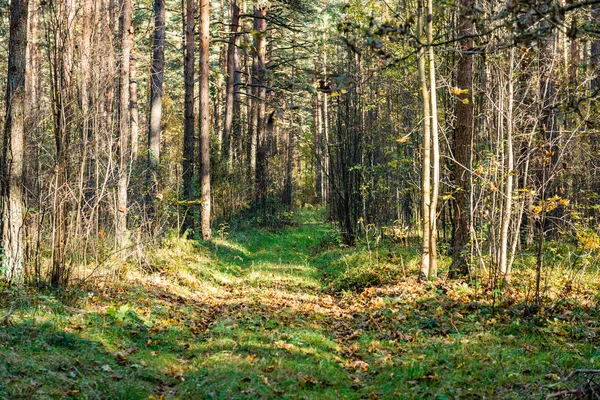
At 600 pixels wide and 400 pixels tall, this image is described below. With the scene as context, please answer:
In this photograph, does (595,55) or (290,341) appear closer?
(595,55)

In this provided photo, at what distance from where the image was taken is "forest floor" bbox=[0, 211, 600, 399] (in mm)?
5145

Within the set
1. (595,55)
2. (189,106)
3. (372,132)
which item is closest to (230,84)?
(189,106)

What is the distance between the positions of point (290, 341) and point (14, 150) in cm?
537

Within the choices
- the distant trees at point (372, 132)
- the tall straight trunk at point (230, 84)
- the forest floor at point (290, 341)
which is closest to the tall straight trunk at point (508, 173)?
the distant trees at point (372, 132)

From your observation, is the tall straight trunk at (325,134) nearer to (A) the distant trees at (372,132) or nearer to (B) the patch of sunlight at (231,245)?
(A) the distant trees at (372,132)

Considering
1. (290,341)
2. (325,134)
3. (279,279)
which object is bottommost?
(279,279)

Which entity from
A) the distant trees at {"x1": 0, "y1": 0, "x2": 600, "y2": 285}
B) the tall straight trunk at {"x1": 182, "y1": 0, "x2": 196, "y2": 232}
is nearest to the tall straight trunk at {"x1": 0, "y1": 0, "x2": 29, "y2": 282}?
the distant trees at {"x1": 0, "y1": 0, "x2": 600, "y2": 285}

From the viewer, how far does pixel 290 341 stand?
22.4 feet

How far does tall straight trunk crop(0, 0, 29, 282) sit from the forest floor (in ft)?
3.23

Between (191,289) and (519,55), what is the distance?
306 inches

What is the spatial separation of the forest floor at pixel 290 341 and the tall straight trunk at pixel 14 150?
984 mm

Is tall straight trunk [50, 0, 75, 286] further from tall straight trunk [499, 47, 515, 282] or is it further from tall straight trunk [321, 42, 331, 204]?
tall straight trunk [499, 47, 515, 282]

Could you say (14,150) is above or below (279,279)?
above

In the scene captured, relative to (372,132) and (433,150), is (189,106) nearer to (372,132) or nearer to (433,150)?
(372,132)
